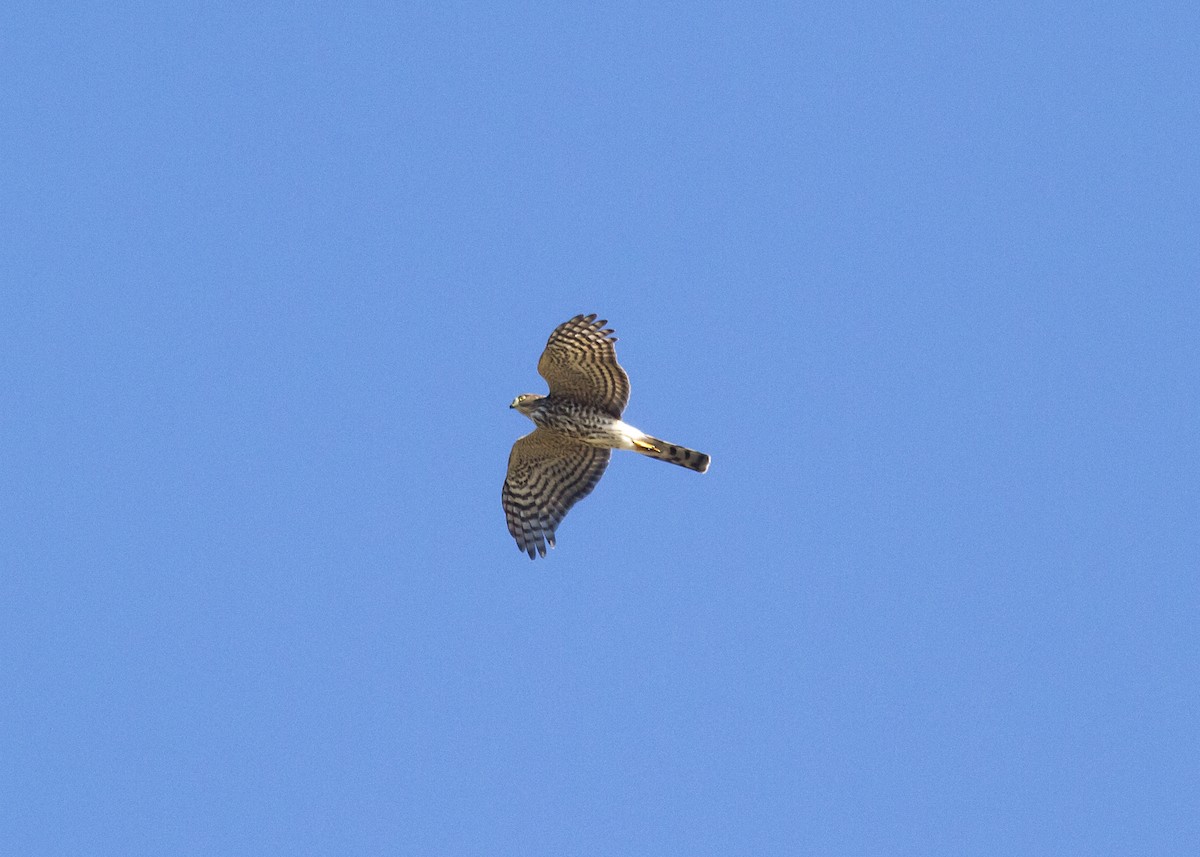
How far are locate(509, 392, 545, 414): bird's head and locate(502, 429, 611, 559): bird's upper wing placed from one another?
0.43 metres

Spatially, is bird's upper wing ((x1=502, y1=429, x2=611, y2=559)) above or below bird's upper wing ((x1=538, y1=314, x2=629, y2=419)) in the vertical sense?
below

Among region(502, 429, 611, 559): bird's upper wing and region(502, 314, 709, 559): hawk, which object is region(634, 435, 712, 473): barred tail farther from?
region(502, 429, 611, 559): bird's upper wing

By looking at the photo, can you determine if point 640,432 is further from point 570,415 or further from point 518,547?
point 518,547

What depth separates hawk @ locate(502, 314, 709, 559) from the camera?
1972 centimetres

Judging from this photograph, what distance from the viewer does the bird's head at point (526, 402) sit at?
20.1 m

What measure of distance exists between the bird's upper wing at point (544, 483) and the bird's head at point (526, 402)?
0.43 metres

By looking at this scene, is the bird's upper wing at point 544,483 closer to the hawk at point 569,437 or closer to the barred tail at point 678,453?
the hawk at point 569,437

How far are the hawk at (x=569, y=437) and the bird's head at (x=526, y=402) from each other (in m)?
0.01

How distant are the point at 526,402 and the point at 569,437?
60cm

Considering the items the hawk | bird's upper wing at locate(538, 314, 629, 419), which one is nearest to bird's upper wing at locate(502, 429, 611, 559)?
the hawk

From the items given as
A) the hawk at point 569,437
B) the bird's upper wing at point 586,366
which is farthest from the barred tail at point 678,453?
the bird's upper wing at point 586,366

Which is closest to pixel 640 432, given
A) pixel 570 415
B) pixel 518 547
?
pixel 570 415

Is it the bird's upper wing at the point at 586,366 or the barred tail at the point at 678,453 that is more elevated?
the bird's upper wing at the point at 586,366

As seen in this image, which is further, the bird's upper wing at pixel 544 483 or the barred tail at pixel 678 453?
the bird's upper wing at pixel 544 483
